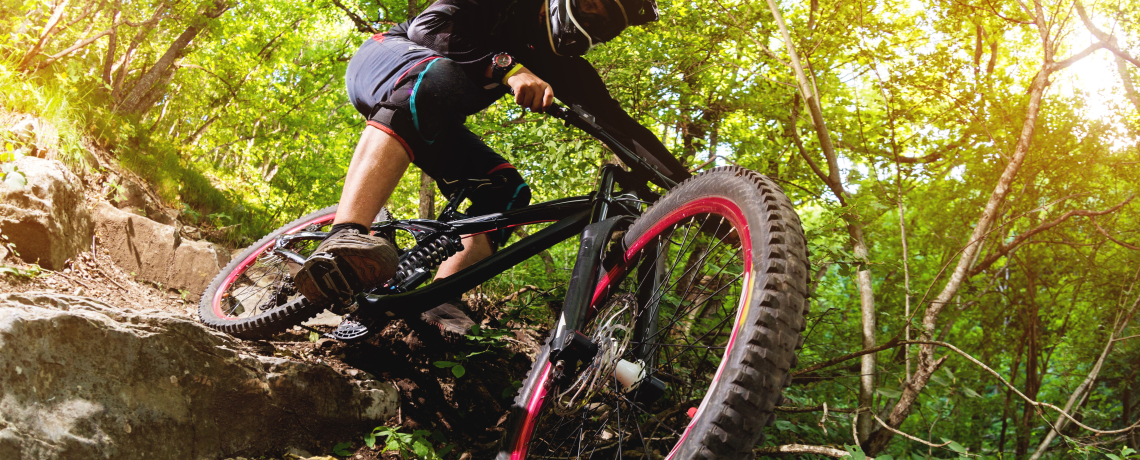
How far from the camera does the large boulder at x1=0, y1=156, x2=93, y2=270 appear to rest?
2736 millimetres

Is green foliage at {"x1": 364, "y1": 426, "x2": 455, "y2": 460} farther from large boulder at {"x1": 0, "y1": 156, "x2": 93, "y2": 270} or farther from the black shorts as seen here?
large boulder at {"x1": 0, "y1": 156, "x2": 93, "y2": 270}

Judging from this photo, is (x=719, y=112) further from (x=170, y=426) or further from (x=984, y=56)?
(x=170, y=426)

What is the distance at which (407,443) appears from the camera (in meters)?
2.01

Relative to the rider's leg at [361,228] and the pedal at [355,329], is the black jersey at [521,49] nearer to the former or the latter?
the rider's leg at [361,228]

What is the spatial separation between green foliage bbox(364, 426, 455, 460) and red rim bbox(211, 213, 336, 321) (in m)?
1.35

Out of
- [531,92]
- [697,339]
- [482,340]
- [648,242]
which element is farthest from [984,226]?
[482,340]

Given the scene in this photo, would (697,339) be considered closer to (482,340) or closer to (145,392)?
(482,340)

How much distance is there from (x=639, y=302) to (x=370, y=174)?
99 cm

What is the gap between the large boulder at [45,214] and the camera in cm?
274

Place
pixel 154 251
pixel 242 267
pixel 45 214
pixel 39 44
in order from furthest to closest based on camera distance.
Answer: pixel 39 44
pixel 154 251
pixel 242 267
pixel 45 214

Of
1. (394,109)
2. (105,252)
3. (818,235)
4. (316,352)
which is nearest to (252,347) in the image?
(316,352)

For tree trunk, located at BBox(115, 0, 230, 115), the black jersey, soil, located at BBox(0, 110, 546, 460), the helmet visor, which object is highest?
tree trunk, located at BBox(115, 0, 230, 115)

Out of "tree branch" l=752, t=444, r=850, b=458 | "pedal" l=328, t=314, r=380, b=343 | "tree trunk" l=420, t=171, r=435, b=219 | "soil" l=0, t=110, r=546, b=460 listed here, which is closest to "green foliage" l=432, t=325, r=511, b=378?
"soil" l=0, t=110, r=546, b=460

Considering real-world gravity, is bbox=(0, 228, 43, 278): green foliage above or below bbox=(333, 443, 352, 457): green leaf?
→ above
